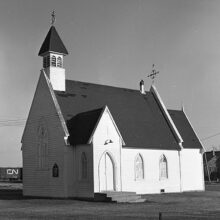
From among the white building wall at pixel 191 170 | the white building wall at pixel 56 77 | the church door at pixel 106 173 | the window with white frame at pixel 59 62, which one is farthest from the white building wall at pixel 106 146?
the white building wall at pixel 191 170

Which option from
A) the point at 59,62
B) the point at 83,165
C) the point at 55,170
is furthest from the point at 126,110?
the point at 55,170

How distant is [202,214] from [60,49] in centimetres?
2404

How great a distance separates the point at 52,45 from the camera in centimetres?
4084

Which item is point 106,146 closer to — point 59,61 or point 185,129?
point 59,61

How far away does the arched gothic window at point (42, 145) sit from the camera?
39.1 metres

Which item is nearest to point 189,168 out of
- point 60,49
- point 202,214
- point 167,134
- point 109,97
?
point 167,134

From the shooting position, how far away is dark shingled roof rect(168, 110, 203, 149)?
46.3 m

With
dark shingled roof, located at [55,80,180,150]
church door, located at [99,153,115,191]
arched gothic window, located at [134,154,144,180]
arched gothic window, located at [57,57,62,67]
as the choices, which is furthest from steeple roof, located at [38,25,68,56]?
arched gothic window, located at [134,154,144,180]

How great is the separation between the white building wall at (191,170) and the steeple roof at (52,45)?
15.8 m

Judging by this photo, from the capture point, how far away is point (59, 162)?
3722 centimetres

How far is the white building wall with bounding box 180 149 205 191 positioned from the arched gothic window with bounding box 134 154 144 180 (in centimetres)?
579

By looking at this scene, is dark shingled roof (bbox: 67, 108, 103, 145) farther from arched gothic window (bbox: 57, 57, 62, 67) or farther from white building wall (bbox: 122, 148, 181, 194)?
arched gothic window (bbox: 57, 57, 62, 67)

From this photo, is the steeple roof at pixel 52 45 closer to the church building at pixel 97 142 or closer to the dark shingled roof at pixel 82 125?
the church building at pixel 97 142

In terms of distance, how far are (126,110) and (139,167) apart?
19.3ft
